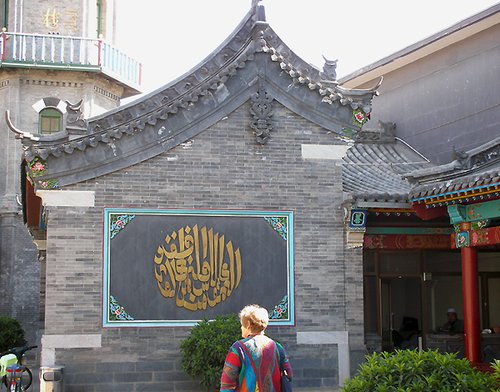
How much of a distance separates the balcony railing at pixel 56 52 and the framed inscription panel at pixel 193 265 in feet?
41.7

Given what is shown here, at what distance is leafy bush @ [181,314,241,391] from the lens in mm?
12219

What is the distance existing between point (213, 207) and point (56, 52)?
13213mm

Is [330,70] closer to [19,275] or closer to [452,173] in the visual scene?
[452,173]

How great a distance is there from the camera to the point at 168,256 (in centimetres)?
1346

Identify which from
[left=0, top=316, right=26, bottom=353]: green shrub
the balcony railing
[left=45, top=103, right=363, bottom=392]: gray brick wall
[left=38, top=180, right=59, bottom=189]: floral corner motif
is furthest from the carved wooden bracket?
the balcony railing

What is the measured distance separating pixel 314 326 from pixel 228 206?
7.82 ft

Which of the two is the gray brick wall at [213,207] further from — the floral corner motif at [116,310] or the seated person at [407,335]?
the seated person at [407,335]

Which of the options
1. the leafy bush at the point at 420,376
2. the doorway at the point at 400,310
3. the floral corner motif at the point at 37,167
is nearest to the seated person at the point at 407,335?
the doorway at the point at 400,310

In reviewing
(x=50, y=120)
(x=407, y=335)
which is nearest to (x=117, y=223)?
(x=407, y=335)

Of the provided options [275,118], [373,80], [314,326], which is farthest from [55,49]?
[314,326]

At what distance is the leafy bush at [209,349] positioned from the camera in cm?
1222

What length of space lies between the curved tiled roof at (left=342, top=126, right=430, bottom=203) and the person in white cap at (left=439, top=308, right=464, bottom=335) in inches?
101

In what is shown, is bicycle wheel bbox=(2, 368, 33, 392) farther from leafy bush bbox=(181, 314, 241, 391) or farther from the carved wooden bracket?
the carved wooden bracket

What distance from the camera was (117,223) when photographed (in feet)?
43.8
